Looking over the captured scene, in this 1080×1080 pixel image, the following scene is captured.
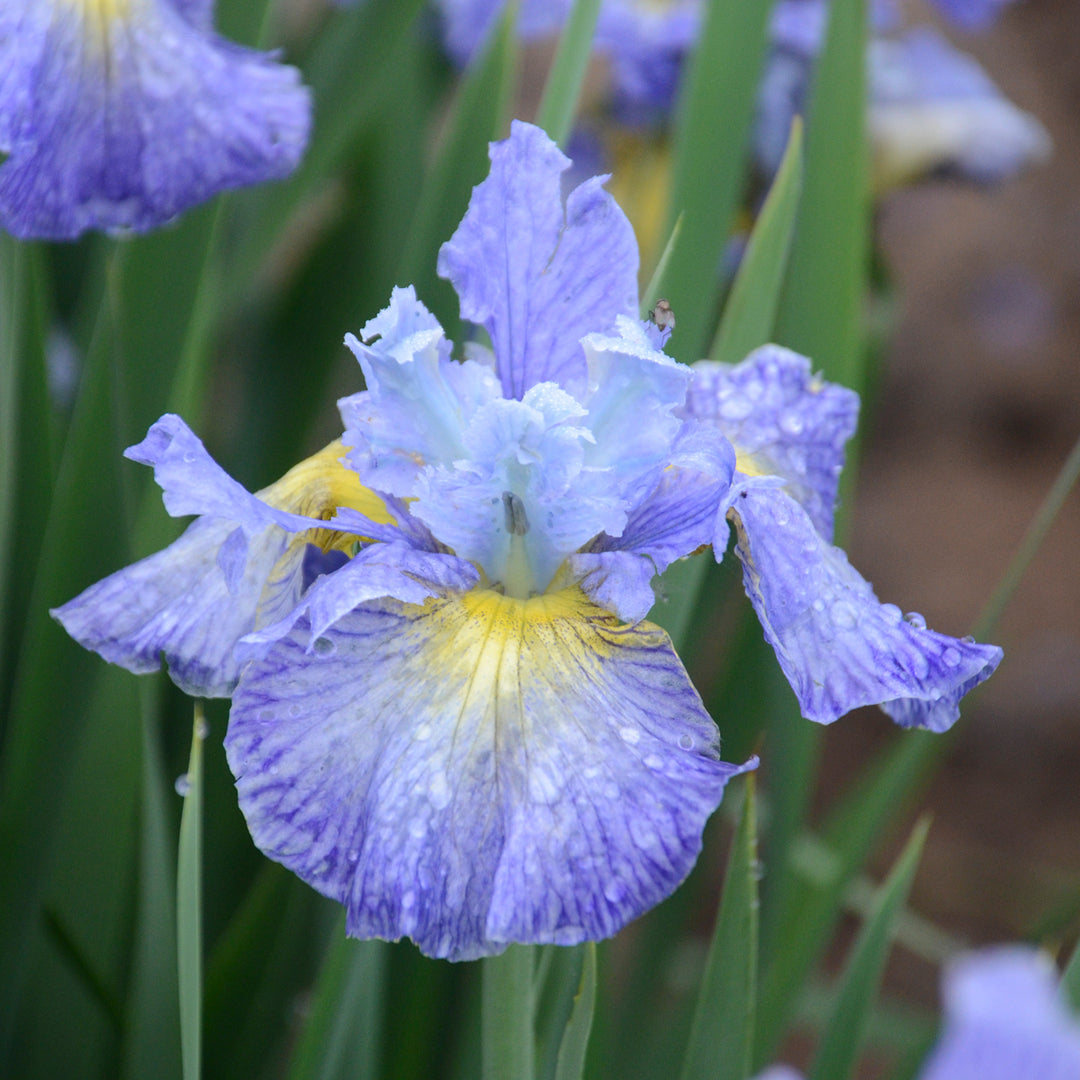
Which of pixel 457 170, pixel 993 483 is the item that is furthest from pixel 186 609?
pixel 993 483

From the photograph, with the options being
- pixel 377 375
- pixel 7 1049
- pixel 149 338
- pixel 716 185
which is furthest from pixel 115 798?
pixel 716 185

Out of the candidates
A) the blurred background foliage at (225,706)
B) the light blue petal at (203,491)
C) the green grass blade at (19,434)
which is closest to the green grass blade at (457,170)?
the blurred background foliage at (225,706)

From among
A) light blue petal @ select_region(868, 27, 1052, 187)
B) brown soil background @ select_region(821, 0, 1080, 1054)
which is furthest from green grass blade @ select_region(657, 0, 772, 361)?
brown soil background @ select_region(821, 0, 1080, 1054)

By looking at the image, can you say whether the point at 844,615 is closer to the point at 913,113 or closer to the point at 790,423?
the point at 790,423

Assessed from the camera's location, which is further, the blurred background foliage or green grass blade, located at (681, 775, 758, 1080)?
the blurred background foliage

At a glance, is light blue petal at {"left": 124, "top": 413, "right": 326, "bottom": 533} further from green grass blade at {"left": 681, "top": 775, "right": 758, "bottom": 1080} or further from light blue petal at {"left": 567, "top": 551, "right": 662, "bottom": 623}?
green grass blade at {"left": 681, "top": 775, "right": 758, "bottom": 1080}

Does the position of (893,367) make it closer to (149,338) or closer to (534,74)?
(534,74)
